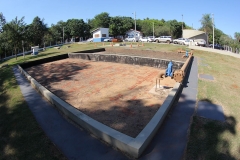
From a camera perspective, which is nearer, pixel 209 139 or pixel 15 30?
pixel 209 139

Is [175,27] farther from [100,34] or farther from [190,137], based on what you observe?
[190,137]

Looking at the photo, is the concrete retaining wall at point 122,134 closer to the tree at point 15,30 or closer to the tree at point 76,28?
the tree at point 15,30

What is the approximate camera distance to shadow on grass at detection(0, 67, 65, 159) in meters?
3.79

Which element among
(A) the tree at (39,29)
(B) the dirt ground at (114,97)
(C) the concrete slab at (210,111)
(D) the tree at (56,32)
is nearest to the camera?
(C) the concrete slab at (210,111)

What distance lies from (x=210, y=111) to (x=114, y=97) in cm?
414

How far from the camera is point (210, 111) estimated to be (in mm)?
5547

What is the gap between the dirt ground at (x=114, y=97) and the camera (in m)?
5.78

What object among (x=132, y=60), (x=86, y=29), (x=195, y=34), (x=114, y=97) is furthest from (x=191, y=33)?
(x=114, y=97)

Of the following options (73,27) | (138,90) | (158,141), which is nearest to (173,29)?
(73,27)

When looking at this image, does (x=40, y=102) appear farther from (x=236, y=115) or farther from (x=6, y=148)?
(x=236, y=115)

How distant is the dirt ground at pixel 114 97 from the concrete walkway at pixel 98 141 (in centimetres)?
87

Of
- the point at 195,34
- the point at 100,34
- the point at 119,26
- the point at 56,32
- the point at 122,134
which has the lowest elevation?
the point at 122,134

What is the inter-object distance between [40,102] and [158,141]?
15.7 ft

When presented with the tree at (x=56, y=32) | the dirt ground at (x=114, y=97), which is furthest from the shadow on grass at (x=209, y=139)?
the tree at (x=56, y=32)
